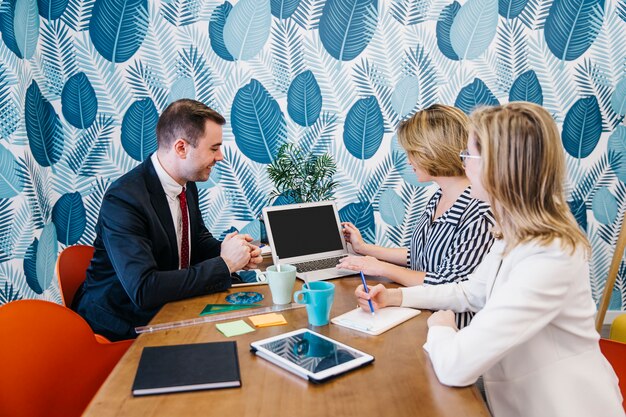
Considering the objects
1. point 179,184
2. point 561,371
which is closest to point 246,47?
point 179,184

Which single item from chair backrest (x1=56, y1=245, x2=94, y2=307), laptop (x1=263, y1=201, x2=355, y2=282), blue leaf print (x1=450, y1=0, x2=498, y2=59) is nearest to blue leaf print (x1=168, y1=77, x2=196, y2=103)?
chair backrest (x1=56, y1=245, x2=94, y2=307)

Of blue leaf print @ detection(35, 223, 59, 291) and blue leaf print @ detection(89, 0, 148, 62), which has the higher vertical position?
blue leaf print @ detection(89, 0, 148, 62)

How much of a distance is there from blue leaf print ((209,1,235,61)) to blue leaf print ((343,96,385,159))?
2.58 ft

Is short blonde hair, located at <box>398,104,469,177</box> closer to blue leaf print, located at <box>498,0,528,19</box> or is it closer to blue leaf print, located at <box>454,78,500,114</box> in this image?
blue leaf print, located at <box>454,78,500,114</box>

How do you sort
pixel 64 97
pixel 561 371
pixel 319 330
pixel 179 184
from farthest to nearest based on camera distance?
pixel 64 97 → pixel 179 184 → pixel 319 330 → pixel 561 371

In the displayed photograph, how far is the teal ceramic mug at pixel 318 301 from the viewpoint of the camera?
1200 mm

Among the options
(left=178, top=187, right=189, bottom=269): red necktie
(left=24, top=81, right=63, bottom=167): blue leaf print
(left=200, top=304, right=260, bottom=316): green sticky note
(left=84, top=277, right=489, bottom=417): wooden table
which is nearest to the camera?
(left=84, top=277, right=489, bottom=417): wooden table

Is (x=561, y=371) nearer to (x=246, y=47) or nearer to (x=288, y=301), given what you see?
(x=288, y=301)

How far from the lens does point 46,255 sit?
9.50 ft

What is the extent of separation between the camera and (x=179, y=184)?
1.93m

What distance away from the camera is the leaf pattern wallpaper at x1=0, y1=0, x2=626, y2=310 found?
9.55 ft

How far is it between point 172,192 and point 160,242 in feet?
0.77

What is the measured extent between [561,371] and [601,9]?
2807mm

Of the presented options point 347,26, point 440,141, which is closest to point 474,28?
point 347,26
